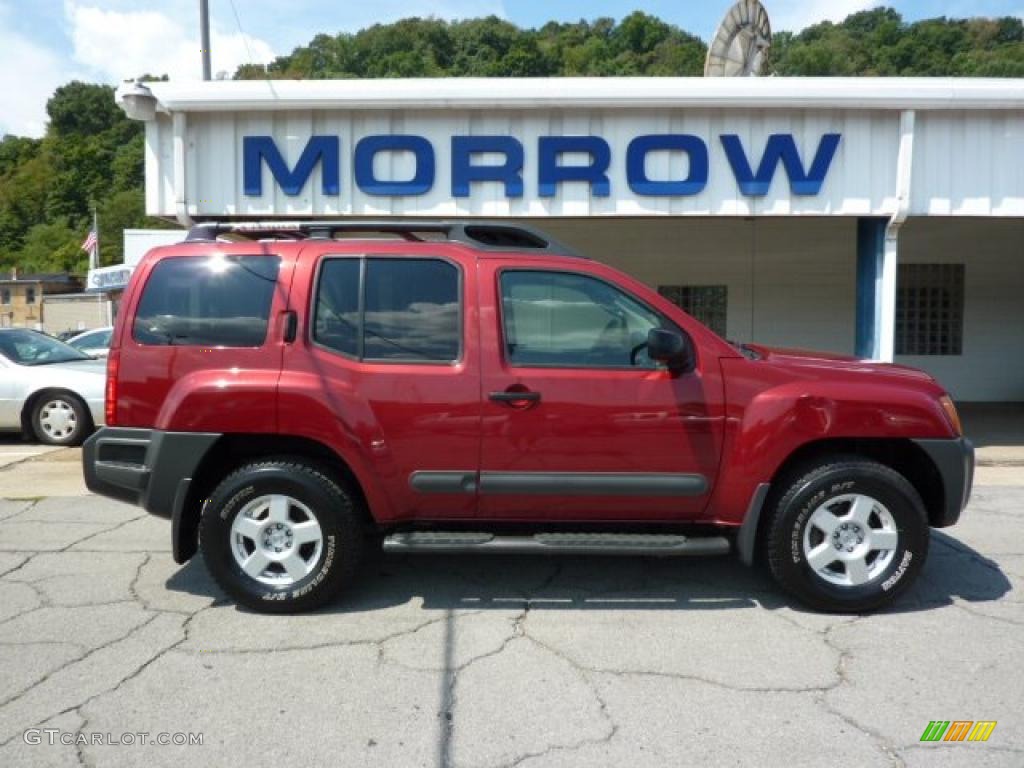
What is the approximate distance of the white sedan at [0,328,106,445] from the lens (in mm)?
8797

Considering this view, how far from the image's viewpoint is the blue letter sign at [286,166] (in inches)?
322

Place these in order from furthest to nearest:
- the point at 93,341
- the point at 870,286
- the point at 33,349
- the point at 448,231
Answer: the point at 93,341 < the point at 33,349 < the point at 870,286 < the point at 448,231

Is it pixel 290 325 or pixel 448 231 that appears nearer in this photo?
pixel 290 325

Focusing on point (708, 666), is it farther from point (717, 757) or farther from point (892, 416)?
point (892, 416)

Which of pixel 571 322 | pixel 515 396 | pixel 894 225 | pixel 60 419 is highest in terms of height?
pixel 894 225

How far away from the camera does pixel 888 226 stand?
826cm

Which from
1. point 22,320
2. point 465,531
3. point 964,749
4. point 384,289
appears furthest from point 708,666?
point 22,320

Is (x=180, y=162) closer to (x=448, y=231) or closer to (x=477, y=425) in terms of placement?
(x=448, y=231)

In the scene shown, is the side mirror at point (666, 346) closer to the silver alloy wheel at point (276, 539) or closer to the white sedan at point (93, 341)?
the silver alloy wheel at point (276, 539)

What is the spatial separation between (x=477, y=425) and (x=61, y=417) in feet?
23.7

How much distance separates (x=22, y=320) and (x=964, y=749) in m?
77.7

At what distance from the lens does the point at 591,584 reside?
441cm

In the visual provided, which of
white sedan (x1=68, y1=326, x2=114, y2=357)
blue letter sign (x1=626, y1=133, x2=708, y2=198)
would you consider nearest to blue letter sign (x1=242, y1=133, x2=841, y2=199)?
blue letter sign (x1=626, y1=133, x2=708, y2=198)

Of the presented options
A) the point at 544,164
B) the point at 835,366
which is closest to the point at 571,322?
the point at 835,366
